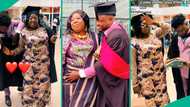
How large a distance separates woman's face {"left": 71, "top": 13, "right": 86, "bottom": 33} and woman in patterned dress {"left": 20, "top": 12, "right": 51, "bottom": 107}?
0.26 m

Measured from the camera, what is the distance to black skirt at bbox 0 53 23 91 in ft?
13.6

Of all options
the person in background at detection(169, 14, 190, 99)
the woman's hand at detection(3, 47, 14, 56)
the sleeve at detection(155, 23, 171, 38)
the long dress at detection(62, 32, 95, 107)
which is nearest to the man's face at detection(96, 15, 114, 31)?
the long dress at detection(62, 32, 95, 107)

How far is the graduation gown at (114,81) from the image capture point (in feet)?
13.7

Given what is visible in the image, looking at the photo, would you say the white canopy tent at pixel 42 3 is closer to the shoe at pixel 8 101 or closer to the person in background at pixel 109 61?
the person in background at pixel 109 61

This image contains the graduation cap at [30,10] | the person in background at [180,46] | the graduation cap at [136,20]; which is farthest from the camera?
the person in background at [180,46]

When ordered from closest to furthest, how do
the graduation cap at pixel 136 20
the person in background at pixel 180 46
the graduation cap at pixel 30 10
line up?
the graduation cap at pixel 30 10 → the graduation cap at pixel 136 20 → the person in background at pixel 180 46

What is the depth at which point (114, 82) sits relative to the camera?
4.25 meters

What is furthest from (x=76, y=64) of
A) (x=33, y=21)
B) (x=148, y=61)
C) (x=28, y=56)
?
(x=148, y=61)

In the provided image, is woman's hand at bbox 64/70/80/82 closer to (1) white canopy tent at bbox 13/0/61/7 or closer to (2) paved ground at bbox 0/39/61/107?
(2) paved ground at bbox 0/39/61/107

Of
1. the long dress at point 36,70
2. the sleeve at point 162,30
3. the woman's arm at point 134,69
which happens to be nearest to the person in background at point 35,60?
the long dress at point 36,70

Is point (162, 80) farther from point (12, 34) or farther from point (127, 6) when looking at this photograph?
point (12, 34)

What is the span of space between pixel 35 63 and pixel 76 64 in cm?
36

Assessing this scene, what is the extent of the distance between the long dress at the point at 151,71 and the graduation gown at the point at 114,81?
0.46ft

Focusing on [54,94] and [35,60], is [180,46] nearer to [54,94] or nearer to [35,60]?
[54,94]
